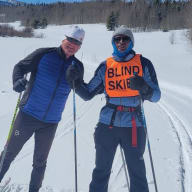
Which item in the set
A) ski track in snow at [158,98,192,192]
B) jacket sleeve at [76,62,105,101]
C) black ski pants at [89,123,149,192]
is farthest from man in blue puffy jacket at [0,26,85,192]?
ski track in snow at [158,98,192,192]

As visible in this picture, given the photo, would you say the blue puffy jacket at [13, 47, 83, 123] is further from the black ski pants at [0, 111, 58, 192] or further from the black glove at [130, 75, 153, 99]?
the black glove at [130, 75, 153, 99]

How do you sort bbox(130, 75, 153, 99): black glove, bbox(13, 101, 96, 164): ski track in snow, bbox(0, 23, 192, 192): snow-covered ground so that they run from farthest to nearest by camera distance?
bbox(13, 101, 96, 164): ski track in snow
bbox(0, 23, 192, 192): snow-covered ground
bbox(130, 75, 153, 99): black glove

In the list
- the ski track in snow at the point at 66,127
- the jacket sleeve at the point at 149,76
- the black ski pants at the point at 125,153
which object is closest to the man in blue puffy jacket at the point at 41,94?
the black ski pants at the point at 125,153

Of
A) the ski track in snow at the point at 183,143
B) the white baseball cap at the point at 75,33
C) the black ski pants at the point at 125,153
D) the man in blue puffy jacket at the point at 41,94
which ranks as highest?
the white baseball cap at the point at 75,33

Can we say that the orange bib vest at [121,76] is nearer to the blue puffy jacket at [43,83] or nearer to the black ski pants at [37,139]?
the blue puffy jacket at [43,83]

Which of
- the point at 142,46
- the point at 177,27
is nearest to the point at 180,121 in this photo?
the point at 142,46

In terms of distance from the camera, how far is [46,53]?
9.61ft

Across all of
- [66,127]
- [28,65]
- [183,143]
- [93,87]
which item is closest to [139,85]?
[93,87]

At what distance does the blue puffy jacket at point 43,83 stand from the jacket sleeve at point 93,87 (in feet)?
0.67

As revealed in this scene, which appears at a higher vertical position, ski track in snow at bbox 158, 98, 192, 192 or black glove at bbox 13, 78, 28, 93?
black glove at bbox 13, 78, 28, 93

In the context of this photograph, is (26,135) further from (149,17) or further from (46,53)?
(149,17)

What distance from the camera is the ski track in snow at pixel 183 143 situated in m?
3.87

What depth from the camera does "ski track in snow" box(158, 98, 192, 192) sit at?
3.87 metres

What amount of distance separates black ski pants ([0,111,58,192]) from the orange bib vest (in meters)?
0.79
